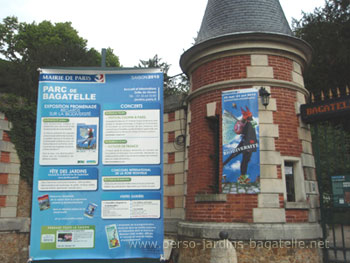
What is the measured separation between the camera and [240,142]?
7285 mm

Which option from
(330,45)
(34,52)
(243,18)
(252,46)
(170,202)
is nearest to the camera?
(252,46)

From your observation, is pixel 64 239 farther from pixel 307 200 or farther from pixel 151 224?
pixel 307 200

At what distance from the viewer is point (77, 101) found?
409 centimetres

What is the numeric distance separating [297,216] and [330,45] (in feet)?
43.5

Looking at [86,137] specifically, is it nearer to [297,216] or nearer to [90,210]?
[90,210]

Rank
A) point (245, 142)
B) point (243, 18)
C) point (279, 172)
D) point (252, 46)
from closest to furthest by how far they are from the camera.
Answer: point (279, 172) < point (245, 142) < point (252, 46) < point (243, 18)

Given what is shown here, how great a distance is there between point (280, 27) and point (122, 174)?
6.11 m

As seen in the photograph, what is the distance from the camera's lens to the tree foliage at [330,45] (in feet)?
56.3

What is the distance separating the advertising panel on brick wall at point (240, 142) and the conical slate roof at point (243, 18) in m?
1.63

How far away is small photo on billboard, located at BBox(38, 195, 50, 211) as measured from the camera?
3.82m

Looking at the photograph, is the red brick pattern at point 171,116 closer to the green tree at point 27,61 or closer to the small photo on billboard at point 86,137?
the green tree at point 27,61

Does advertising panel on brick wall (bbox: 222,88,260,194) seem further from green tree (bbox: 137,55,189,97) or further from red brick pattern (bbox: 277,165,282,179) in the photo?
green tree (bbox: 137,55,189,97)

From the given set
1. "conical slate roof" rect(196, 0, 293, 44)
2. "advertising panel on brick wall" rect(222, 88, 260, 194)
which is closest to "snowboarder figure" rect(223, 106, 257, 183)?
"advertising panel on brick wall" rect(222, 88, 260, 194)

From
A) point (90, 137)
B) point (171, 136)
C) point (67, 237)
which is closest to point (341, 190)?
point (171, 136)
